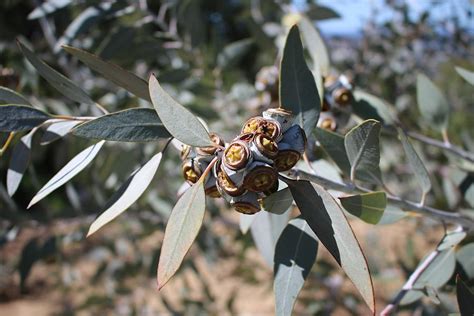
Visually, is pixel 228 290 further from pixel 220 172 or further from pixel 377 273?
pixel 220 172

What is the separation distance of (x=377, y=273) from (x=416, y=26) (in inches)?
48.9

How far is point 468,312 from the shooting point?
2.62ft

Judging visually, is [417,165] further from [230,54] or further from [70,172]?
[230,54]

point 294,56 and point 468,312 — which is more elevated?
point 294,56

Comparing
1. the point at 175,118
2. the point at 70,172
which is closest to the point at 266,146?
the point at 175,118

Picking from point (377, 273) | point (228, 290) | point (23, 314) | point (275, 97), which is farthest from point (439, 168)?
point (23, 314)

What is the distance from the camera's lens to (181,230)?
0.68 meters

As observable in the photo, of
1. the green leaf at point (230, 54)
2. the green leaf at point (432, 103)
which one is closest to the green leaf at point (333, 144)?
the green leaf at point (432, 103)

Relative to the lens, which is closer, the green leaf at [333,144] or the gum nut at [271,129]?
the gum nut at [271,129]

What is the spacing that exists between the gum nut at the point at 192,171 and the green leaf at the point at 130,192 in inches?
2.3

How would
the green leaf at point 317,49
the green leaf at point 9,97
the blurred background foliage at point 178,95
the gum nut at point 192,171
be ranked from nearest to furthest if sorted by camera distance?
the gum nut at point 192,171 < the green leaf at point 9,97 < the green leaf at point 317,49 < the blurred background foliage at point 178,95

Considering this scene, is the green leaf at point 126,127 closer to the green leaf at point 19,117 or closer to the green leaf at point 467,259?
the green leaf at point 19,117

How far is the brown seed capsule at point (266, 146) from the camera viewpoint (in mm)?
653

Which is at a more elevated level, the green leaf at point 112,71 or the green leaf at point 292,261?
the green leaf at point 112,71
